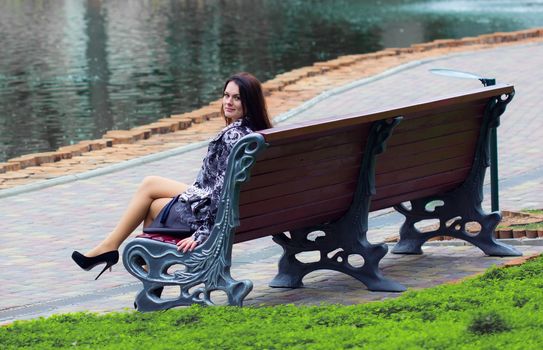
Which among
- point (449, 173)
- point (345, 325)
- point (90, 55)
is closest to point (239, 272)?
point (449, 173)

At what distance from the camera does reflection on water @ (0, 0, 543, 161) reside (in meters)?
19.6

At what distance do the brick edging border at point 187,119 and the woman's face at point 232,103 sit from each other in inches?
240

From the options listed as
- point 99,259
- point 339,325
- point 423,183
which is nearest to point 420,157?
point 423,183

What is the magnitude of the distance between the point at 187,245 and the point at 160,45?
82.0 ft

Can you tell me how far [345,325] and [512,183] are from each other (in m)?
5.39

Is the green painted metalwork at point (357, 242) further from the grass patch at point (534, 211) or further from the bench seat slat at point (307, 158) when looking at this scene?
the grass patch at point (534, 211)

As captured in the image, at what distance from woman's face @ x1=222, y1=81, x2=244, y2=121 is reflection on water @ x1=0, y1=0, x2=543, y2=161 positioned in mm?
9043

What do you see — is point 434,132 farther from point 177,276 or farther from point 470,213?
point 177,276

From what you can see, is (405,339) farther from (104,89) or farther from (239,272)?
(104,89)

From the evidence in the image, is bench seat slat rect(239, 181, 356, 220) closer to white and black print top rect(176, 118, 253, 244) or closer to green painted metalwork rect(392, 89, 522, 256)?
white and black print top rect(176, 118, 253, 244)

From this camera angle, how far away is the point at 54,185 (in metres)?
11.5

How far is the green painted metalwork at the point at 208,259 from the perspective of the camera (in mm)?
6402

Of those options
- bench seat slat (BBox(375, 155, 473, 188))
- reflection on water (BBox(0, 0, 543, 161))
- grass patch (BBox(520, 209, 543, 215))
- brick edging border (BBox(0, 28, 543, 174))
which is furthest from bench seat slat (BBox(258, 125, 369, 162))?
reflection on water (BBox(0, 0, 543, 161))

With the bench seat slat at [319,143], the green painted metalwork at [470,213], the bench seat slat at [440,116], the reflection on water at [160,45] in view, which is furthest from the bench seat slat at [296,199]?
the reflection on water at [160,45]
